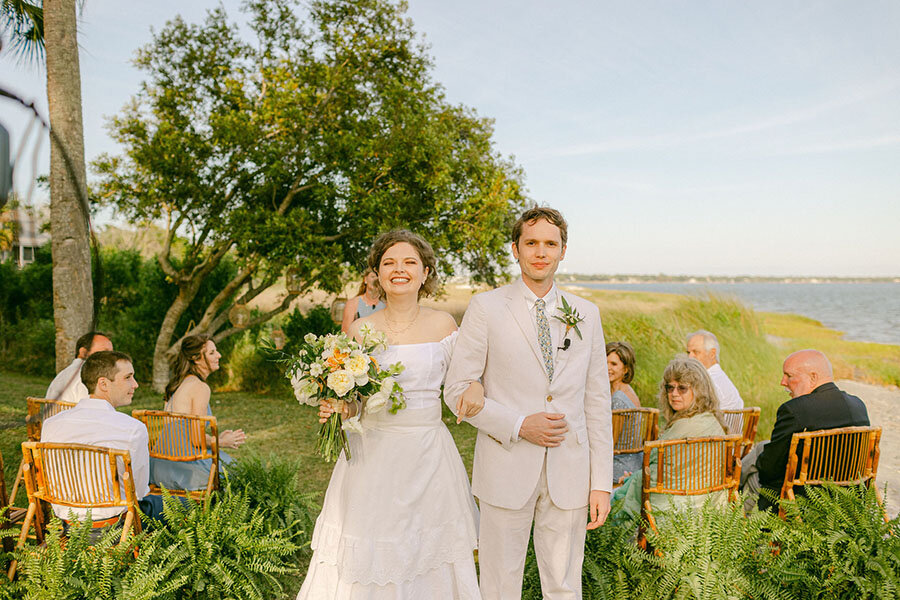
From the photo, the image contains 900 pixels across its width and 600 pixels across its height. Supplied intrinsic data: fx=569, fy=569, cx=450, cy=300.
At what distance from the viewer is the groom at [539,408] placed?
8.61ft

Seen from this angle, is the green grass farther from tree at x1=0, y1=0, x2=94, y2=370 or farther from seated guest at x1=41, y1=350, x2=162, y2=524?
seated guest at x1=41, y1=350, x2=162, y2=524

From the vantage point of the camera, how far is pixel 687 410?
3.70 meters

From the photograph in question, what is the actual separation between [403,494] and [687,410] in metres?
1.94

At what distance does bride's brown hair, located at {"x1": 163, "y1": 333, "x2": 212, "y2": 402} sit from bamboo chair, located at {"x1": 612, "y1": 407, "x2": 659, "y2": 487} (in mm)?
3183

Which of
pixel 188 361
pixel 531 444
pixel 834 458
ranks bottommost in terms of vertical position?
pixel 834 458

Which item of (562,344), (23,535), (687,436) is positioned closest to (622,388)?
(687,436)

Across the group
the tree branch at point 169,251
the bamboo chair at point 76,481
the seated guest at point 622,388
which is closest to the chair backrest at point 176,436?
the bamboo chair at point 76,481

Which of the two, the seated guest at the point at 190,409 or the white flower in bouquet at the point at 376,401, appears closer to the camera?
the white flower in bouquet at the point at 376,401

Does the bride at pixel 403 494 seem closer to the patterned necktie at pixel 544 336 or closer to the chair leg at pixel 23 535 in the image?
the patterned necktie at pixel 544 336

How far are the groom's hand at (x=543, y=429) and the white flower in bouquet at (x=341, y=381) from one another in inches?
33.2

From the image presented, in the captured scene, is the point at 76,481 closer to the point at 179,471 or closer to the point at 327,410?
the point at 179,471

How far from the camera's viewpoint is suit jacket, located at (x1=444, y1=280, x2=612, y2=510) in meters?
2.62

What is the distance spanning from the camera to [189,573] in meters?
3.22

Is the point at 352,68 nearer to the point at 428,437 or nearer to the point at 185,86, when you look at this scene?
the point at 185,86
